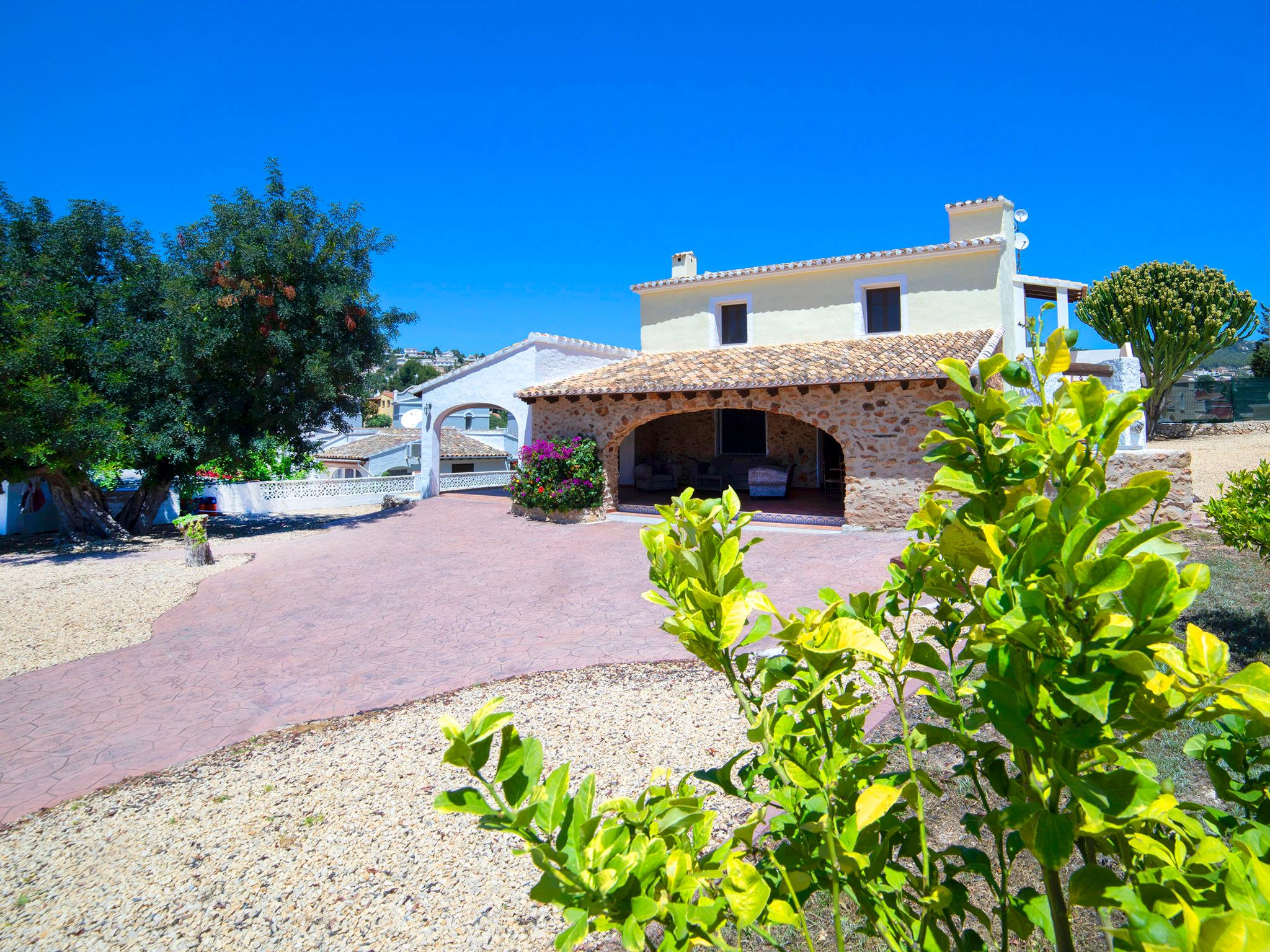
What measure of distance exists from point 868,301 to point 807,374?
4546 mm

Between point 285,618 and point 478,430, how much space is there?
32.4 m

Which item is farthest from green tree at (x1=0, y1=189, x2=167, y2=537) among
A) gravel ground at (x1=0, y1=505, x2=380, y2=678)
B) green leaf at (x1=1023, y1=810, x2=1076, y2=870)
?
green leaf at (x1=1023, y1=810, x2=1076, y2=870)

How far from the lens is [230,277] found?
1377 cm

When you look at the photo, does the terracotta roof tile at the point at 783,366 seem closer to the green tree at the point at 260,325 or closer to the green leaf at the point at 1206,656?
the green tree at the point at 260,325

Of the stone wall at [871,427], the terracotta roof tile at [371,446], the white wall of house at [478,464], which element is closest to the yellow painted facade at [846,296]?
the stone wall at [871,427]

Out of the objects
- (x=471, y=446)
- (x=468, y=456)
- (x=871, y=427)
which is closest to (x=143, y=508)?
(x=871, y=427)

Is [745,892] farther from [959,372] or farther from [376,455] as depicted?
[376,455]

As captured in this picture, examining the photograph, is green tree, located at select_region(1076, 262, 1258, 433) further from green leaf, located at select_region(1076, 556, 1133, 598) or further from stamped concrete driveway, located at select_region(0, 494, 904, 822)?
green leaf, located at select_region(1076, 556, 1133, 598)

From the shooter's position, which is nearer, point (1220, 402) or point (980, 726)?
point (980, 726)

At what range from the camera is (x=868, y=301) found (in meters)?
16.3

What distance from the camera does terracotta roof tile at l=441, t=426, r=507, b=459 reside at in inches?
1248

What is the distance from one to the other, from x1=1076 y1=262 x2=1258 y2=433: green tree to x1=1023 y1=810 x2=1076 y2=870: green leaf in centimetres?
2776

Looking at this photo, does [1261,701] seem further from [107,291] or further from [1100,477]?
[107,291]

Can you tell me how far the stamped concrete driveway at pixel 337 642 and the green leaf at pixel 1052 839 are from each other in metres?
5.33
